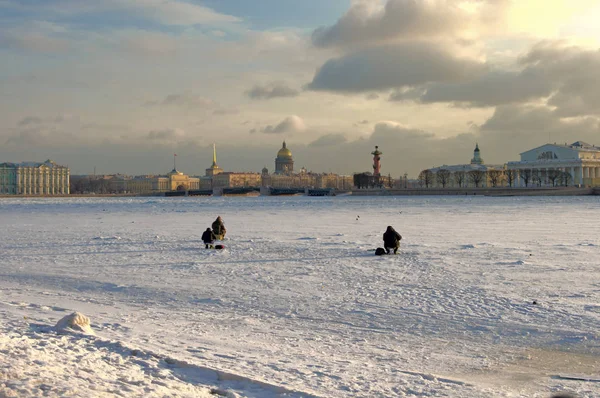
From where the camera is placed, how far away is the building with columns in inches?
3664

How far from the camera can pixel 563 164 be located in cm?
9512

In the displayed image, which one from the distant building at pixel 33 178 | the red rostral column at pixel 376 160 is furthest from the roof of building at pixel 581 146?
the distant building at pixel 33 178

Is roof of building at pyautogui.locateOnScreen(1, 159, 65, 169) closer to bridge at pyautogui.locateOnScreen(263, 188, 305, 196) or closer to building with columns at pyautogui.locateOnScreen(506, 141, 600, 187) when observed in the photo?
bridge at pyautogui.locateOnScreen(263, 188, 305, 196)

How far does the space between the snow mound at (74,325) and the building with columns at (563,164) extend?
3498 inches

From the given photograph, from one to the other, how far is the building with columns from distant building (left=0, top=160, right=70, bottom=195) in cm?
8410

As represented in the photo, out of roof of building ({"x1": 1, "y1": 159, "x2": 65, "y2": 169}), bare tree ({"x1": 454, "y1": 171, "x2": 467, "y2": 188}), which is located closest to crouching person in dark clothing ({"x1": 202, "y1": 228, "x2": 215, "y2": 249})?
bare tree ({"x1": 454, "y1": 171, "x2": 467, "y2": 188})

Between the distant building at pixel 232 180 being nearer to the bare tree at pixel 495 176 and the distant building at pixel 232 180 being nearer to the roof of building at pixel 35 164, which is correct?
the roof of building at pixel 35 164

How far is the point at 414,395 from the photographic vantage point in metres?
4.63

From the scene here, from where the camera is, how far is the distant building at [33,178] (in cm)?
12712

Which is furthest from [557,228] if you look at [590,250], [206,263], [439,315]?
[439,315]

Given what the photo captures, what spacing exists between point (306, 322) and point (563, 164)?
95.5 m

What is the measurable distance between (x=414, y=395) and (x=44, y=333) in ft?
10.5

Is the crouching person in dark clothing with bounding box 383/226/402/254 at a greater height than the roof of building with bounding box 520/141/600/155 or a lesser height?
lesser

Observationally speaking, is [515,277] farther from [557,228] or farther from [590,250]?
[557,228]
